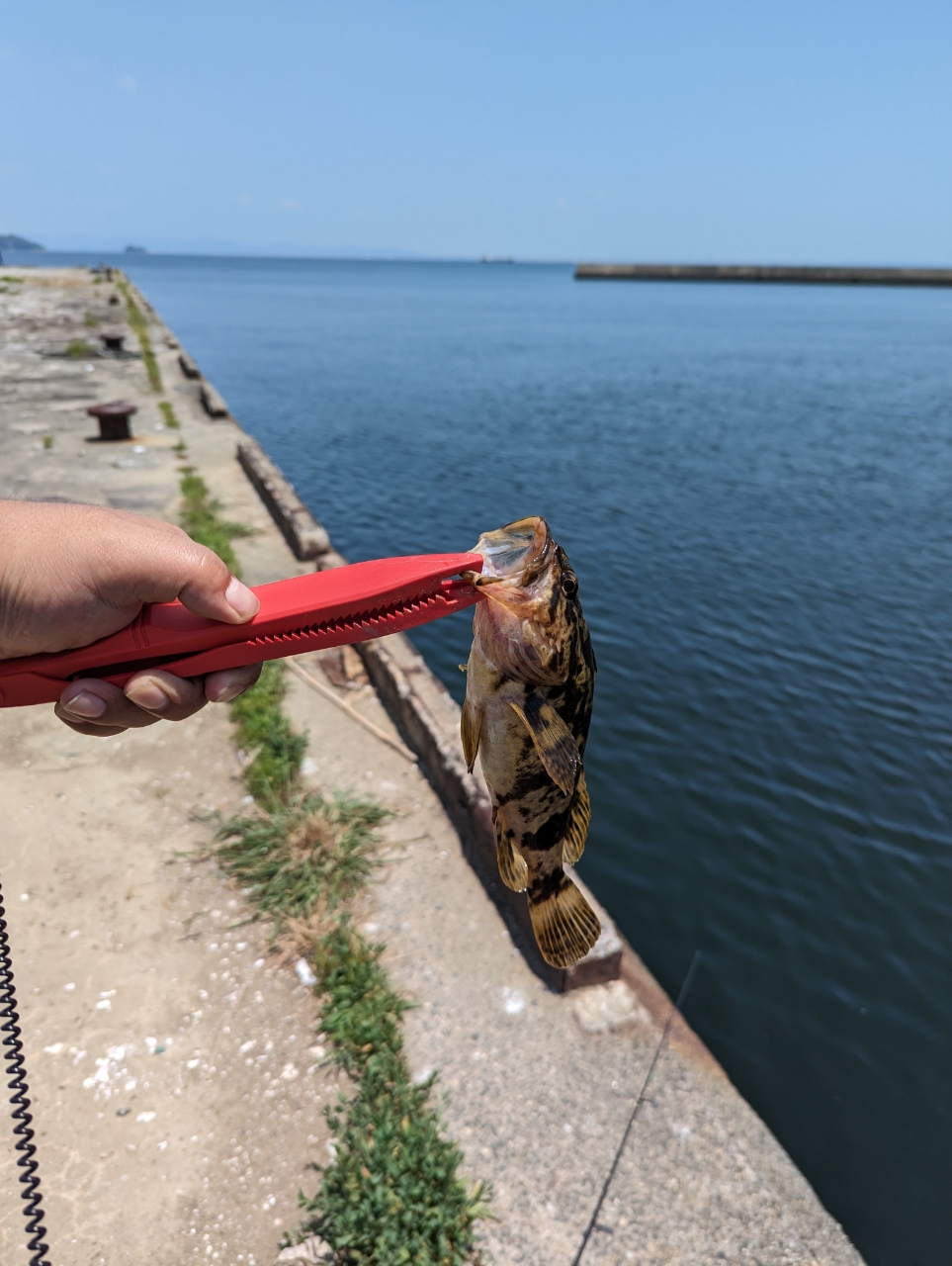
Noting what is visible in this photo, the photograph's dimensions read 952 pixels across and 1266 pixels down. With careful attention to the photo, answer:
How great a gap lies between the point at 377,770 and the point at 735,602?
808cm

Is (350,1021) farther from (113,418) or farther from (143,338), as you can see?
(143,338)

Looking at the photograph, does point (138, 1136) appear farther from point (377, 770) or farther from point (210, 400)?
point (210, 400)

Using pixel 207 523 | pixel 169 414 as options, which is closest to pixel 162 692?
pixel 207 523

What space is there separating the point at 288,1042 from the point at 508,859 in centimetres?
326

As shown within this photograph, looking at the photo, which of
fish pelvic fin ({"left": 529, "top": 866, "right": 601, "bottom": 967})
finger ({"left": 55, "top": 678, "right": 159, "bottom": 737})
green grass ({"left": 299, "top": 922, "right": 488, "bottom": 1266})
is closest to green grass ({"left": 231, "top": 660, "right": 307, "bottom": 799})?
green grass ({"left": 299, "top": 922, "right": 488, "bottom": 1266})

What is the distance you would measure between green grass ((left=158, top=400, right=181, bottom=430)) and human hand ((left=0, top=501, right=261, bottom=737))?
18.0 metres

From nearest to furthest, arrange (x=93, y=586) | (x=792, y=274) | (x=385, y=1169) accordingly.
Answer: (x=93, y=586), (x=385, y=1169), (x=792, y=274)

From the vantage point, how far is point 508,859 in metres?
2.39

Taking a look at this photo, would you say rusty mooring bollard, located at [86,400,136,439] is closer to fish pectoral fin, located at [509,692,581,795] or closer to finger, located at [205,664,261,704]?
finger, located at [205,664,261,704]

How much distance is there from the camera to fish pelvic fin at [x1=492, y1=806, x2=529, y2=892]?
2355 millimetres

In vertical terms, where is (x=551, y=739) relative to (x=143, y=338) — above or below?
above

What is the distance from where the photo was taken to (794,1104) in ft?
19.3

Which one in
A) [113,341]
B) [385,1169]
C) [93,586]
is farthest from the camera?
[113,341]

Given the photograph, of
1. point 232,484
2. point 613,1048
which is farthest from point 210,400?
point 613,1048
